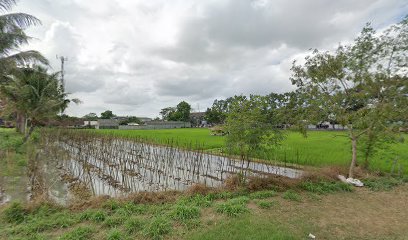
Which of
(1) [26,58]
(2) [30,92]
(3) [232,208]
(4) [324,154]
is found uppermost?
(1) [26,58]

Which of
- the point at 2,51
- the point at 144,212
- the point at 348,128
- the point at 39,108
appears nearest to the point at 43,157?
the point at 2,51

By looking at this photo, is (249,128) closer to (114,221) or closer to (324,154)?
(114,221)

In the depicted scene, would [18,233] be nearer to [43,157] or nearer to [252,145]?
[252,145]

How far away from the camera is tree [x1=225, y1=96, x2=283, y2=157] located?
20.8 ft

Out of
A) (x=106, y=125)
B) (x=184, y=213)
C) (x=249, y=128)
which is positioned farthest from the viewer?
(x=106, y=125)

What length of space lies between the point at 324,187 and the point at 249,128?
2756 mm

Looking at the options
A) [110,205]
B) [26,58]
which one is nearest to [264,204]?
[110,205]

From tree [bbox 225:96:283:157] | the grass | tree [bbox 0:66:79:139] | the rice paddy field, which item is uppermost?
tree [bbox 0:66:79:139]

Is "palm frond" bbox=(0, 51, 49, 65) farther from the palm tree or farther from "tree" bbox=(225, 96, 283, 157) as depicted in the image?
"tree" bbox=(225, 96, 283, 157)

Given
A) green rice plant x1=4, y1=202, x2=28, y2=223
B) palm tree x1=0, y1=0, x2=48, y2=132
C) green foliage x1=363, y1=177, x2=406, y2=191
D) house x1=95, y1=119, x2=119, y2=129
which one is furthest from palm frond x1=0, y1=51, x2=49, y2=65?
house x1=95, y1=119, x2=119, y2=129

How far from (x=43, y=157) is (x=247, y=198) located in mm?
11361

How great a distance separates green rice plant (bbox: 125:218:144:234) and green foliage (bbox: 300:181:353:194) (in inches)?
181

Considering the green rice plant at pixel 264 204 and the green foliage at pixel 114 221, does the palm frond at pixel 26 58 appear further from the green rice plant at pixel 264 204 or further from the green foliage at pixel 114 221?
the green rice plant at pixel 264 204

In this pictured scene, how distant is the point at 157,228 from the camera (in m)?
3.93
